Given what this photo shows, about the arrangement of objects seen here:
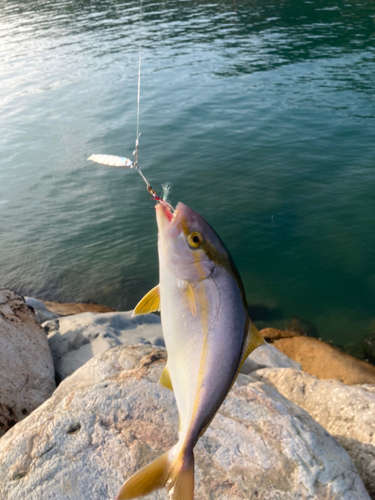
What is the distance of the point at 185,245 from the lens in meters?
2.43

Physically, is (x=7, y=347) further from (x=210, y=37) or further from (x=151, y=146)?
(x=210, y=37)

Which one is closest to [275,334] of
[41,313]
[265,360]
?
[265,360]

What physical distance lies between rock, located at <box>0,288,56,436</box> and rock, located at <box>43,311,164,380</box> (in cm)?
56

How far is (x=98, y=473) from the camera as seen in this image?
3.75m

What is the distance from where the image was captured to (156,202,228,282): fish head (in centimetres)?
244

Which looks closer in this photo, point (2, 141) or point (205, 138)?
point (205, 138)

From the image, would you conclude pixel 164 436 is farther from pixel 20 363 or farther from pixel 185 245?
pixel 20 363

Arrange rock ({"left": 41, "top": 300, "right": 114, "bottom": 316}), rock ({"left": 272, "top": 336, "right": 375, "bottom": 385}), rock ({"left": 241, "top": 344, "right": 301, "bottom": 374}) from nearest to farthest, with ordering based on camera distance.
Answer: rock ({"left": 241, "top": 344, "right": 301, "bottom": 374}), rock ({"left": 272, "top": 336, "right": 375, "bottom": 385}), rock ({"left": 41, "top": 300, "right": 114, "bottom": 316})

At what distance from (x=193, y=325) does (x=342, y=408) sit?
11.2 ft

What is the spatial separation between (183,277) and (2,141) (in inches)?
737

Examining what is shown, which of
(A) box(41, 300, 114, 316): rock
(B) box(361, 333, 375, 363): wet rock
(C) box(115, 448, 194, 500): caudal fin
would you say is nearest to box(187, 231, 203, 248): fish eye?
(C) box(115, 448, 194, 500): caudal fin

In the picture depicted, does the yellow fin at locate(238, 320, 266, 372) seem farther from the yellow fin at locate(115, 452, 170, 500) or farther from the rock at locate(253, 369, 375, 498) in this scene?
the rock at locate(253, 369, 375, 498)

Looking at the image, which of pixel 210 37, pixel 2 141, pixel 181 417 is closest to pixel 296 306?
pixel 181 417

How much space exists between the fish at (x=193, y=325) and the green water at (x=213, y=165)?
25.0 feet
